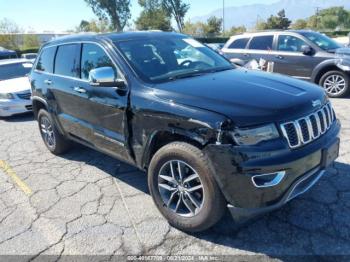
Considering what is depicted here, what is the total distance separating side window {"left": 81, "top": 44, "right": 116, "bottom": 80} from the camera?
4.09 m

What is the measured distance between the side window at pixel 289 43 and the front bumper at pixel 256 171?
6.52 metres

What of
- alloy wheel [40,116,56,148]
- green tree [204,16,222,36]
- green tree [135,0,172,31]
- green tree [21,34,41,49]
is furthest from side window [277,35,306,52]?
green tree [204,16,222,36]

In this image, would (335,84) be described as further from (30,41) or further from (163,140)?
(30,41)

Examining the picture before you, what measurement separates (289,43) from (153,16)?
1859 inches

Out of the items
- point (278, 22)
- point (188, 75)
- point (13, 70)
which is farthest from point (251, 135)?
point (278, 22)

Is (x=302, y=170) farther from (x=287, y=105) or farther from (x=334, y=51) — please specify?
(x=334, y=51)

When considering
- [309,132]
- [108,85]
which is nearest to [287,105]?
[309,132]

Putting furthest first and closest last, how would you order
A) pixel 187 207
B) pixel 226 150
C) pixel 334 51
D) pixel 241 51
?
pixel 241 51, pixel 334 51, pixel 187 207, pixel 226 150

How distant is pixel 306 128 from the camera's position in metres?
3.05

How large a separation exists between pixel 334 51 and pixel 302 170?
6.54 metres

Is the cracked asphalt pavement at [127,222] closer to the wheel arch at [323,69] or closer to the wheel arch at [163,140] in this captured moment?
the wheel arch at [163,140]

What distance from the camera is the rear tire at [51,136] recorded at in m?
5.51

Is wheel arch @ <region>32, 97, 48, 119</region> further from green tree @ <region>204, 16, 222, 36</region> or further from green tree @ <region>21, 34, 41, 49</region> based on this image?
green tree @ <region>204, 16, 222, 36</region>

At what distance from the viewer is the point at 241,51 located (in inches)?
386
